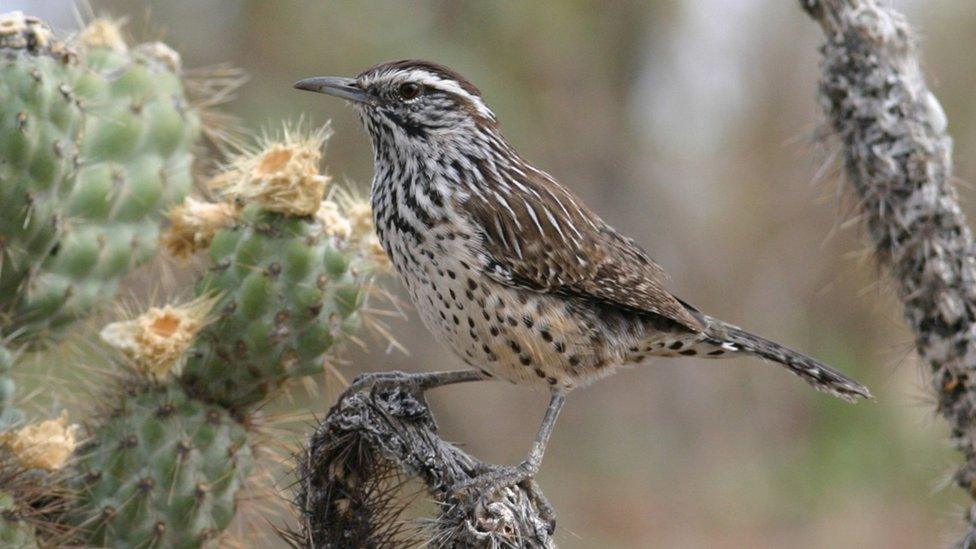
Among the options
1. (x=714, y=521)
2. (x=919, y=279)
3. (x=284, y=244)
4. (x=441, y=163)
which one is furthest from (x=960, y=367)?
(x=714, y=521)

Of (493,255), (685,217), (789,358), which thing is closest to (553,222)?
(493,255)

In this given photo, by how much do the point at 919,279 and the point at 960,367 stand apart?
0.22 metres

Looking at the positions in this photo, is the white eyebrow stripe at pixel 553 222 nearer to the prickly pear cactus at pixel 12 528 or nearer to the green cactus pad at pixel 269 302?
the green cactus pad at pixel 269 302

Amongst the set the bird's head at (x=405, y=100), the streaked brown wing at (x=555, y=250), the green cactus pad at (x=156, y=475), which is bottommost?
the green cactus pad at (x=156, y=475)

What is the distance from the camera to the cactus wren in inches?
103

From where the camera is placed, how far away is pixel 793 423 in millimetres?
6855

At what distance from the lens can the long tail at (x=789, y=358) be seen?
9.71ft

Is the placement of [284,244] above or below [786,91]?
below

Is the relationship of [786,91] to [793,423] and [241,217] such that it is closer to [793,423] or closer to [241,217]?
[793,423]

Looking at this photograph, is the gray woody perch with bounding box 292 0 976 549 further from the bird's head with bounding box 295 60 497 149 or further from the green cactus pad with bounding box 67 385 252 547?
the green cactus pad with bounding box 67 385 252 547

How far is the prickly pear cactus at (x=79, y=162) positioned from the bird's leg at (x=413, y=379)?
635mm

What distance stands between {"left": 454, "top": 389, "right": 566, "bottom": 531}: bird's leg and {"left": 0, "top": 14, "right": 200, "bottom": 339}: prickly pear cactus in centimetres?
102

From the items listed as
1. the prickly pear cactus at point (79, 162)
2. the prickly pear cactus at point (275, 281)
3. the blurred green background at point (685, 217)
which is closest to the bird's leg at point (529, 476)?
the prickly pear cactus at point (275, 281)

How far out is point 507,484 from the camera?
2.15 m
